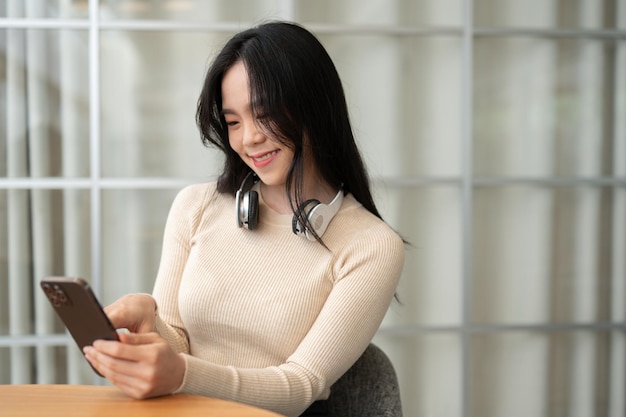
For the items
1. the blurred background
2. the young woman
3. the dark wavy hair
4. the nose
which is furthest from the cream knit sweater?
the blurred background

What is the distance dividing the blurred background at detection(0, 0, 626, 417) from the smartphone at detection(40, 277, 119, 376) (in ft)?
5.39

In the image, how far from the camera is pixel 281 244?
5.22 feet

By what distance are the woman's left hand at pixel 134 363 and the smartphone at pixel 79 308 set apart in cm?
2

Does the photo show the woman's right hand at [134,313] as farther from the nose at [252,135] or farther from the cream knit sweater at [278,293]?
the nose at [252,135]

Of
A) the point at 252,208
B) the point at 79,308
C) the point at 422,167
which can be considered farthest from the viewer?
Answer: the point at 422,167

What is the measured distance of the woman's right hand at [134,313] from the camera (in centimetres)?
128

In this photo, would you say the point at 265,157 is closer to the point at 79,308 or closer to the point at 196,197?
the point at 196,197

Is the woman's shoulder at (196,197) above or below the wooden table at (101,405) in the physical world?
above

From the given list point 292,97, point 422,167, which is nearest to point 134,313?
point 292,97

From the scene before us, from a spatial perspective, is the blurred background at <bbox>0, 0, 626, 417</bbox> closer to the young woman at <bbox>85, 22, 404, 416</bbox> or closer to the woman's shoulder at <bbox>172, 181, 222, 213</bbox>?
the woman's shoulder at <bbox>172, 181, 222, 213</bbox>

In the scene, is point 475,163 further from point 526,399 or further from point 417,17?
point 526,399

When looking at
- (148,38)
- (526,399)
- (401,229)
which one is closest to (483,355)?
(526,399)

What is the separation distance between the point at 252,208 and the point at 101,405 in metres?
0.61

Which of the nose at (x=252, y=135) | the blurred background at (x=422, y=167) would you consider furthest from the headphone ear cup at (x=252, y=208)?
the blurred background at (x=422, y=167)
